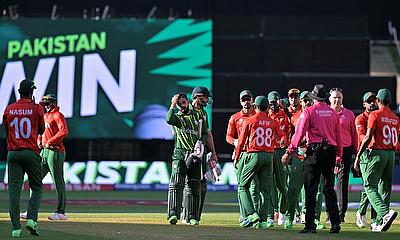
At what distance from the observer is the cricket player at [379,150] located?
64.6 feet

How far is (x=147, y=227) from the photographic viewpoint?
2011cm

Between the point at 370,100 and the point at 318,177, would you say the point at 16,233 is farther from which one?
the point at 370,100

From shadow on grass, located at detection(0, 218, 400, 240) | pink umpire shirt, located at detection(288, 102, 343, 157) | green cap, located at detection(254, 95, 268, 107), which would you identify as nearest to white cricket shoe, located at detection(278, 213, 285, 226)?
shadow on grass, located at detection(0, 218, 400, 240)

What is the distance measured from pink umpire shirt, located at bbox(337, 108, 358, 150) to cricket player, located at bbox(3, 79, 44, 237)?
5.62m

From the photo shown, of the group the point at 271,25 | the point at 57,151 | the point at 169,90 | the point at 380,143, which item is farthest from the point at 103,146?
the point at 380,143

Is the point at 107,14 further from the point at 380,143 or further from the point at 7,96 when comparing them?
the point at 380,143

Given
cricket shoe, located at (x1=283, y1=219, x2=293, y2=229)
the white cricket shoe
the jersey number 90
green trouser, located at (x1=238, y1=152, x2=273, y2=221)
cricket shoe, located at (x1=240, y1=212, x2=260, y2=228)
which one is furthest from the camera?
the white cricket shoe

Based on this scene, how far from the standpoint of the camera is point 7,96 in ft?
119

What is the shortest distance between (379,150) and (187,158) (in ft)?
10.8

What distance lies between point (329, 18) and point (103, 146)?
7927mm

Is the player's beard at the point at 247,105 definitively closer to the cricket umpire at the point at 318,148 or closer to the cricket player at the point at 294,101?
the cricket player at the point at 294,101

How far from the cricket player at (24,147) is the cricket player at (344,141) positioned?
18.2 ft

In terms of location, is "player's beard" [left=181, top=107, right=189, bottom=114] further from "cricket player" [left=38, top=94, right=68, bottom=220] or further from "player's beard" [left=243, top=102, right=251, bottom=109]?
"cricket player" [left=38, top=94, right=68, bottom=220]

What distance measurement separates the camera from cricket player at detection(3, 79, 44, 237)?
1823 cm
